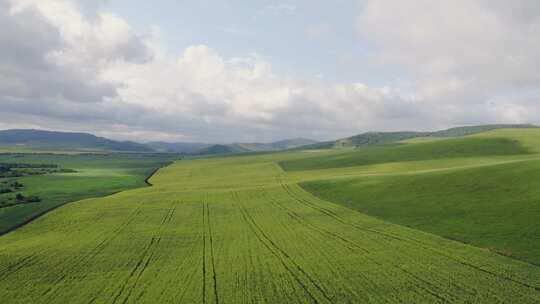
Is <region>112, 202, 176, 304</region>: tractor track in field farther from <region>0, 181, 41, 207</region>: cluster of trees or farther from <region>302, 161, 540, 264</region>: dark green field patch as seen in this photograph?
<region>0, 181, 41, 207</region>: cluster of trees

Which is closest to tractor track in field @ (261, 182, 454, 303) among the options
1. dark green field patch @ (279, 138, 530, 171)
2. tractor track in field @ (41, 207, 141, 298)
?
tractor track in field @ (41, 207, 141, 298)

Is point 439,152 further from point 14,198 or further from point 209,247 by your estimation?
point 14,198

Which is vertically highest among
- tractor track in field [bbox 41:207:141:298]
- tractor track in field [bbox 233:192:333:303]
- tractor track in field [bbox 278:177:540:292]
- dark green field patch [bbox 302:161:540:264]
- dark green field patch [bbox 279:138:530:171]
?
dark green field patch [bbox 279:138:530:171]

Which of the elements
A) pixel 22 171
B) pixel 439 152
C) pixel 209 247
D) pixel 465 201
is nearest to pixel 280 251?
pixel 209 247

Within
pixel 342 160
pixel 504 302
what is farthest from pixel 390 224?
pixel 342 160

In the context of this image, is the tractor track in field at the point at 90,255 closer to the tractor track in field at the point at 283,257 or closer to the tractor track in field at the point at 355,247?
the tractor track in field at the point at 283,257
